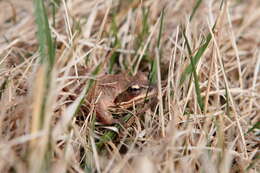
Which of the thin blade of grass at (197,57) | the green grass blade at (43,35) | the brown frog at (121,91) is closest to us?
the green grass blade at (43,35)

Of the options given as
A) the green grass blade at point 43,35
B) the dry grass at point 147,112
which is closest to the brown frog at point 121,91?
the dry grass at point 147,112

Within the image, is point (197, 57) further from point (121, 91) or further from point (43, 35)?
point (43, 35)

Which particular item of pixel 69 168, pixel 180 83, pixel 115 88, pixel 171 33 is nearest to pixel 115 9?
pixel 171 33

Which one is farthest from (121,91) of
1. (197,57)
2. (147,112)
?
(197,57)

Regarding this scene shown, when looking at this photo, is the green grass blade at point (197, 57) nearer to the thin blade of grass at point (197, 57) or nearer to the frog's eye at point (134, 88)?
the thin blade of grass at point (197, 57)

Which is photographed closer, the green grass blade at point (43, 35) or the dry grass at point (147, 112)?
the dry grass at point (147, 112)

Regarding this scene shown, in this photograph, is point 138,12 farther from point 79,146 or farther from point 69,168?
point 69,168

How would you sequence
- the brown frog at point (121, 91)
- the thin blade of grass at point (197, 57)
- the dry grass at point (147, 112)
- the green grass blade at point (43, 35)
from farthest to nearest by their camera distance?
the brown frog at point (121, 91), the thin blade of grass at point (197, 57), the green grass blade at point (43, 35), the dry grass at point (147, 112)
